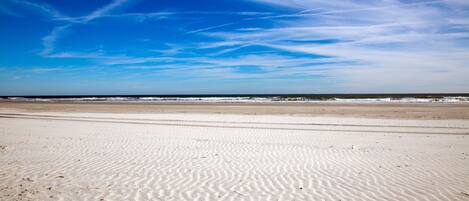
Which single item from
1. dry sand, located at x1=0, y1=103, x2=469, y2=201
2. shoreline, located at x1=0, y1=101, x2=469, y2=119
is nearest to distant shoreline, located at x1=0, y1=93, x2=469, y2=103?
shoreline, located at x1=0, y1=101, x2=469, y2=119

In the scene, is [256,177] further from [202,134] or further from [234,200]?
[202,134]

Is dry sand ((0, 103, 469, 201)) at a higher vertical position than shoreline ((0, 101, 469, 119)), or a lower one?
lower

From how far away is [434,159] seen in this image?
8.66 metres

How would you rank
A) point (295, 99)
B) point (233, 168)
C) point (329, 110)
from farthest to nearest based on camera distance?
point (295, 99) → point (329, 110) → point (233, 168)

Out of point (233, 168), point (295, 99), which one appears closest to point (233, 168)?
point (233, 168)

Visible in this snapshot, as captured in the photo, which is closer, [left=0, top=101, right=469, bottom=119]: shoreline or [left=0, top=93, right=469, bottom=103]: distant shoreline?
[left=0, top=101, right=469, bottom=119]: shoreline

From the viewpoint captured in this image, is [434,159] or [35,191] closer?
[35,191]

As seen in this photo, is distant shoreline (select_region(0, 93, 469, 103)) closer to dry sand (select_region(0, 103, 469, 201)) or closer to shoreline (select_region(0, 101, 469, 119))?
shoreline (select_region(0, 101, 469, 119))

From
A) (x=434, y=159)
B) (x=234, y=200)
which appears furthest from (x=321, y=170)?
(x=434, y=159)

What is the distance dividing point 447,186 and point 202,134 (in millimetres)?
9750

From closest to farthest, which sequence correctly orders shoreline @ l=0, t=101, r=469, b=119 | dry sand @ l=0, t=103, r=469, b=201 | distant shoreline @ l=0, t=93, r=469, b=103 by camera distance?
dry sand @ l=0, t=103, r=469, b=201 → shoreline @ l=0, t=101, r=469, b=119 → distant shoreline @ l=0, t=93, r=469, b=103

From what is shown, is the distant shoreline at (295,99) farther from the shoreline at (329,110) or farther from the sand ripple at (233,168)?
the sand ripple at (233,168)

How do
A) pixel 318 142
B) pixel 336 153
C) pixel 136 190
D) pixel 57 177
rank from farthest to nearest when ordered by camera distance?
pixel 318 142
pixel 336 153
pixel 57 177
pixel 136 190

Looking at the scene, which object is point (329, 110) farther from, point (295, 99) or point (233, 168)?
point (295, 99)
